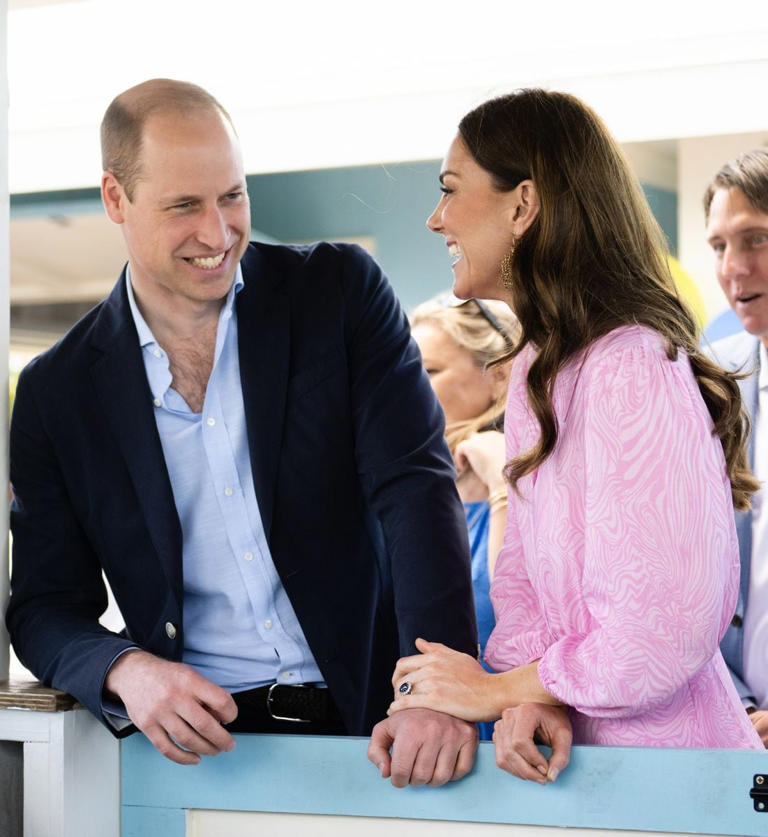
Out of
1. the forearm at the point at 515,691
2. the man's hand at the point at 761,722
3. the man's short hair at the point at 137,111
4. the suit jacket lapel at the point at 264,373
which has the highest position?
the man's short hair at the point at 137,111

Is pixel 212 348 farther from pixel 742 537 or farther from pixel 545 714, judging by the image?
pixel 742 537

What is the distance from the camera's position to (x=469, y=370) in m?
2.93

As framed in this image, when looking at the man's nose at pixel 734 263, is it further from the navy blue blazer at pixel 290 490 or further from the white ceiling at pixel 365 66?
the navy blue blazer at pixel 290 490

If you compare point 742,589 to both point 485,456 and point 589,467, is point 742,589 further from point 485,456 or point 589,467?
point 589,467

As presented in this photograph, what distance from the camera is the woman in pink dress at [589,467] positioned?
1146 millimetres

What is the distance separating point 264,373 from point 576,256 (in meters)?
0.47

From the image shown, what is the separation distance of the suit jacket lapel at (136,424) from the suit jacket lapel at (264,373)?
0.40 ft

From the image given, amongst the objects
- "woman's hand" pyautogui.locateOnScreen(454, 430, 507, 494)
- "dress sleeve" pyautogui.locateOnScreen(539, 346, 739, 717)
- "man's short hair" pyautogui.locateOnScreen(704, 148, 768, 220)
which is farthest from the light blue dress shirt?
"man's short hair" pyautogui.locateOnScreen(704, 148, 768, 220)

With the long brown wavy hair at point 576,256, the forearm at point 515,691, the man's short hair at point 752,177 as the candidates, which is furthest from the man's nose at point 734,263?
Answer: the forearm at point 515,691

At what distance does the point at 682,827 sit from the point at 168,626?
0.71m

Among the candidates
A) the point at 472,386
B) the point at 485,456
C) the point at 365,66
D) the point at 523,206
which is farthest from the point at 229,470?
the point at 365,66

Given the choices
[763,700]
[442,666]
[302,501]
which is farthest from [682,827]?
[763,700]

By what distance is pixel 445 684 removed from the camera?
126 cm

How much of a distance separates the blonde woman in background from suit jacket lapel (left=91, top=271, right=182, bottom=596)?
123 centimetres
